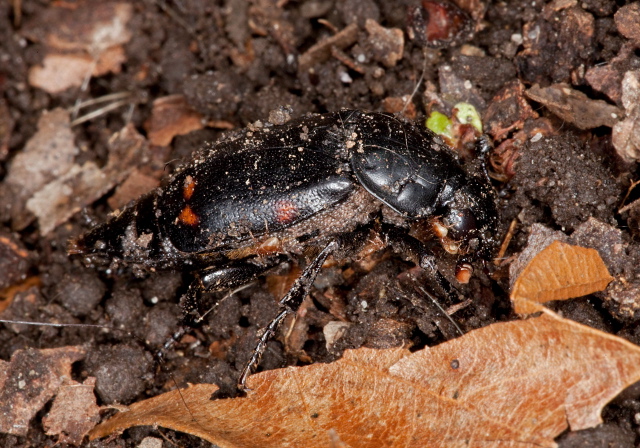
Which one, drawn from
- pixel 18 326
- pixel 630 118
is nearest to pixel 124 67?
pixel 18 326

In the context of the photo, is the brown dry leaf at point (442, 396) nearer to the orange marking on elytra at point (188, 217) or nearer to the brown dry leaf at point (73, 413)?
the brown dry leaf at point (73, 413)

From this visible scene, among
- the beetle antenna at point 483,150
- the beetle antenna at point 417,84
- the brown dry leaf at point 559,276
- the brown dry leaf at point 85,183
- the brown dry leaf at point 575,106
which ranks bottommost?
the brown dry leaf at point 85,183

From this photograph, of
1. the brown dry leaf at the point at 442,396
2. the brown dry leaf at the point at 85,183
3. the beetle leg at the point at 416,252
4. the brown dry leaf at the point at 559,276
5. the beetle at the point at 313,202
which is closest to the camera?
the brown dry leaf at the point at 442,396

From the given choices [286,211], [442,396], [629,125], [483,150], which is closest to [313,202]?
[286,211]

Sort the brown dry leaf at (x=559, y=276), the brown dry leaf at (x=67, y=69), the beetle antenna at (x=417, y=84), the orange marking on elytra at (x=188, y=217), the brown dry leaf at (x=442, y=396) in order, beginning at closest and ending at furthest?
1. the brown dry leaf at (x=442, y=396)
2. the brown dry leaf at (x=559, y=276)
3. the orange marking on elytra at (x=188, y=217)
4. the beetle antenna at (x=417, y=84)
5. the brown dry leaf at (x=67, y=69)

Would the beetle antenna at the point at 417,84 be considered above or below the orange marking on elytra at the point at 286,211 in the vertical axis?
above

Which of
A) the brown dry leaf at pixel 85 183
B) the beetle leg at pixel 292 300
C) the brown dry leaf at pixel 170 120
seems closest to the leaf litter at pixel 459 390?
the beetle leg at pixel 292 300

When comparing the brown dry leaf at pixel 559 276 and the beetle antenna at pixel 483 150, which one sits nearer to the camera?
the brown dry leaf at pixel 559 276
